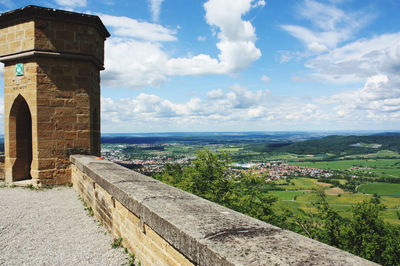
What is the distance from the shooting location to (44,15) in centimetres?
594

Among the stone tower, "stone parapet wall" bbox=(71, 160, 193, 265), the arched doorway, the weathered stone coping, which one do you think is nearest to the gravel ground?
"stone parapet wall" bbox=(71, 160, 193, 265)

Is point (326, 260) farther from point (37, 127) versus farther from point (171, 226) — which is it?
point (37, 127)

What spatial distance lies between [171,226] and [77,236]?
87.2 inches

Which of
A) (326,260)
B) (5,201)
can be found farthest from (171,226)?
(5,201)

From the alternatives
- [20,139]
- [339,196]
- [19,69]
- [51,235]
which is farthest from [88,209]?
[339,196]

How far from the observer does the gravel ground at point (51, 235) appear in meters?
2.91

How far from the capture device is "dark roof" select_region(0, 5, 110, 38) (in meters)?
5.87

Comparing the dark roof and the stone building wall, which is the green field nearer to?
the dark roof

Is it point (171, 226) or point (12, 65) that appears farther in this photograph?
point (12, 65)

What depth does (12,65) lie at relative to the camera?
629 centimetres

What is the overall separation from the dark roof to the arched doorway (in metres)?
1.82

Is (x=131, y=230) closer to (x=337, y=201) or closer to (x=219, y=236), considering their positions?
(x=219, y=236)

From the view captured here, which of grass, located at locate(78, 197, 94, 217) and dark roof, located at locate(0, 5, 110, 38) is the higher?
dark roof, located at locate(0, 5, 110, 38)

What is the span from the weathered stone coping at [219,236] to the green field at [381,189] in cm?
5339
